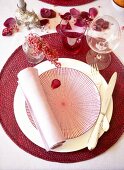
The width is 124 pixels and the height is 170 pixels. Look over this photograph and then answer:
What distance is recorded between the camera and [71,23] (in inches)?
41.1

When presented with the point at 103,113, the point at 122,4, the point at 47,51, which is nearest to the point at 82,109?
the point at 103,113

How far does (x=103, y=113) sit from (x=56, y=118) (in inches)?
4.5

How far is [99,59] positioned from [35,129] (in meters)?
0.27

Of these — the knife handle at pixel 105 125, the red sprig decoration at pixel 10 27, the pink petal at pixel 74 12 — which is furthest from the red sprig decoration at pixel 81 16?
the knife handle at pixel 105 125

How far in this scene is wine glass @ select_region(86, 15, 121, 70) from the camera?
100 centimetres

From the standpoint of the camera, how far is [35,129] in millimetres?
904

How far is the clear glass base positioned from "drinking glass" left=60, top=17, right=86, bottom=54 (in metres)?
0.04

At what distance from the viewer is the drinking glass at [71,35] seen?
100cm

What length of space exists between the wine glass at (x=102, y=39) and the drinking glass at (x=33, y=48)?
0.13 m

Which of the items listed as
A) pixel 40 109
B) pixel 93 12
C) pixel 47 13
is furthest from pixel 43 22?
pixel 40 109

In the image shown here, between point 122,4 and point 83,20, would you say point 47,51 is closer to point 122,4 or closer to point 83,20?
point 83,20

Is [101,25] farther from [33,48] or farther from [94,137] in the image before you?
[94,137]

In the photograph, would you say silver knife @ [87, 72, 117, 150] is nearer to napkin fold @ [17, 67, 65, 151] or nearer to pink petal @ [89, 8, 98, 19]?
napkin fold @ [17, 67, 65, 151]

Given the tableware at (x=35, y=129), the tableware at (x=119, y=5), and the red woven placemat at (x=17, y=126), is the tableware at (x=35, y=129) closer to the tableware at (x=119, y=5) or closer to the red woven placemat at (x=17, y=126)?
the red woven placemat at (x=17, y=126)
